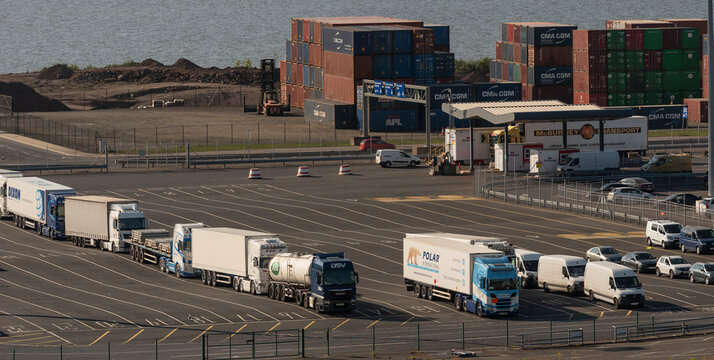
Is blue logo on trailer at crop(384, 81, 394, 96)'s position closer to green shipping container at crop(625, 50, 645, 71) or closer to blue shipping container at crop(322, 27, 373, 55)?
blue shipping container at crop(322, 27, 373, 55)

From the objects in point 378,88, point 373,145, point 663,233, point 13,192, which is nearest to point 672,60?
point 378,88

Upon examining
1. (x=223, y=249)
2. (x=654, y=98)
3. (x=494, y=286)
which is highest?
(x=654, y=98)

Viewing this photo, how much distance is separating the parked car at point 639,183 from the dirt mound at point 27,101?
99219 mm

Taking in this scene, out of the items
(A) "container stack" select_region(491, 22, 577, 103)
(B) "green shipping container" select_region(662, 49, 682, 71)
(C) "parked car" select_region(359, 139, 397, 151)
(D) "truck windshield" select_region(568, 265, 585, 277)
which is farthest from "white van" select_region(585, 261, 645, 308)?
(A) "container stack" select_region(491, 22, 577, 103)

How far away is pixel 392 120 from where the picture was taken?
151875 mm

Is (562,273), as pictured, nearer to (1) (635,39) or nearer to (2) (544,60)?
(1) (635,39)

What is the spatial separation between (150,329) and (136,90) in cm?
14383

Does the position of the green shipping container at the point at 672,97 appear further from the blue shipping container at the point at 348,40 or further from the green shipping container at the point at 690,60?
the blue shipping container at the point at 348,40

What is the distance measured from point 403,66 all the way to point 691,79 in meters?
35.0

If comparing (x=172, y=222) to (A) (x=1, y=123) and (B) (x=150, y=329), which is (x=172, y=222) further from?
(A) (x=1, y=123)

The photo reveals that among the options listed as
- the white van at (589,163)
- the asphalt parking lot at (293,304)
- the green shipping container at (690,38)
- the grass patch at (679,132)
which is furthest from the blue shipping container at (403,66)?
Result: the white van at (589,163)

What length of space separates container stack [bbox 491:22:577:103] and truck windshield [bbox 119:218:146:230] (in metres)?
91.3

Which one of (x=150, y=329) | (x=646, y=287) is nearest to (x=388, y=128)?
(x=646, y=287)

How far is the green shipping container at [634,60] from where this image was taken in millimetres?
153625
